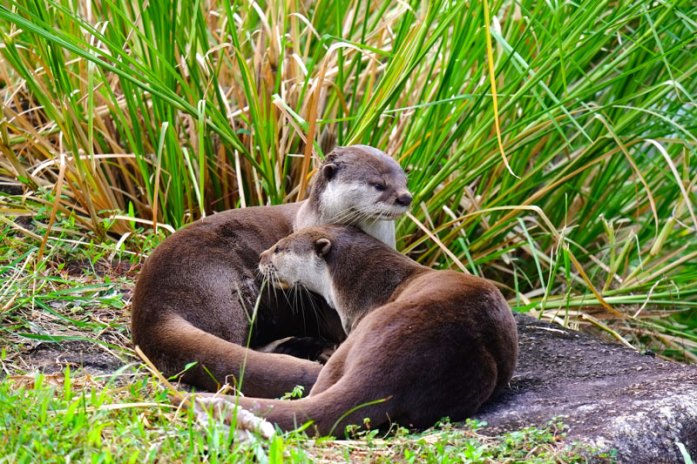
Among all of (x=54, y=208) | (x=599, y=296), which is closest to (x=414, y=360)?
(x=599, y=296)

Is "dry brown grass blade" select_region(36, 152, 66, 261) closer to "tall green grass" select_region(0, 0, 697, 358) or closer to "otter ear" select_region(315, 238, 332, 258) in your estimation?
"tall green grass" select_region(0, 0, 697, 358)

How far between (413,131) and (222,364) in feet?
6.12

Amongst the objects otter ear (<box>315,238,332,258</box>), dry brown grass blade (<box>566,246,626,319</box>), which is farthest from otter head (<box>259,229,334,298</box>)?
dry brown grass blade (<box>566,246,626,319</box>)

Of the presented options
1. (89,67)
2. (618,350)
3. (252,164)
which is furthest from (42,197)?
(618,350)

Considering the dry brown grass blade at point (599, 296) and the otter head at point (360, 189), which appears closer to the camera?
the otter head at point (360, 189)

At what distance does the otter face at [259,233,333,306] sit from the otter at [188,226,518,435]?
0.29 metres

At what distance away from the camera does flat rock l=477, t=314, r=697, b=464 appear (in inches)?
113

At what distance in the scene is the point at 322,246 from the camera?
3.83m

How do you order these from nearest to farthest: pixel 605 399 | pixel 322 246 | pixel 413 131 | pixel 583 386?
pixel 605 399
pixel 583 386
pixel 322 246
pixel 413 131

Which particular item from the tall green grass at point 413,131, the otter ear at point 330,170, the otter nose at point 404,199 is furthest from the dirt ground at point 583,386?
the otter ear at point 330,170

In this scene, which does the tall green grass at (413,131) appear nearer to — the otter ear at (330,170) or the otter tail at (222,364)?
the otter ear at (330,170)

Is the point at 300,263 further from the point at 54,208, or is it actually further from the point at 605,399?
the point at 605,399

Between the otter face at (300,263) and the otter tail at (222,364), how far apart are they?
1.71ft

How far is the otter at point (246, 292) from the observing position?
10.8ft
